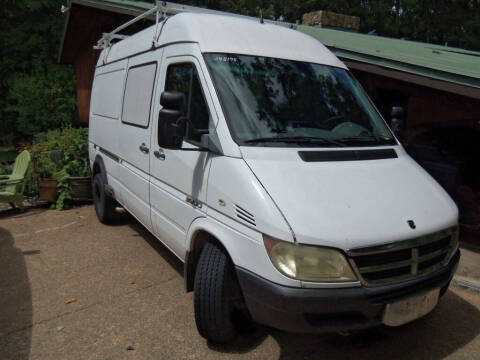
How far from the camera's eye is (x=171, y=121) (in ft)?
9.93

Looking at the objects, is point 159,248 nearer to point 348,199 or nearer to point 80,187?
point 80,187

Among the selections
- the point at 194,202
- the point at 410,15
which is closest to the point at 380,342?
the point at 194,202

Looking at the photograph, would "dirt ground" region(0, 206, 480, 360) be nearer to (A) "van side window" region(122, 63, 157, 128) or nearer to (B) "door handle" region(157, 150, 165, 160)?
(B) "door handle" region(157, 150, 165, 160)

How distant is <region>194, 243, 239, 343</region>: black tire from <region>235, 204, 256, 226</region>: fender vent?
1.28ft

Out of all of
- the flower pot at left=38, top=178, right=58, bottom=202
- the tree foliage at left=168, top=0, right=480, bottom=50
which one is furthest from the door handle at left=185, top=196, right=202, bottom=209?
the tree foliage at left=168, top=0, right=480, bottom=50

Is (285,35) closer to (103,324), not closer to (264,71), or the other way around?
(264,71)

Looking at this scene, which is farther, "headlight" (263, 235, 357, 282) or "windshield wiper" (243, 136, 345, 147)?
"windshield wiper" (243, 136, 345, 147)

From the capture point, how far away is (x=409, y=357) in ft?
10.6

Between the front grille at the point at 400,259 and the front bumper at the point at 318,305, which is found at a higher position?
the front grille at the point at 400,259

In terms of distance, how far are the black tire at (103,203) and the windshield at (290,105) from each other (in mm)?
3492

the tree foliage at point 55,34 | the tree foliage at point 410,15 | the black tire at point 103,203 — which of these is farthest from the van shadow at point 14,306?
the tree foliage at point 410,15

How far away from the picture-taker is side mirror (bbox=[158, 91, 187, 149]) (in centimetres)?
299

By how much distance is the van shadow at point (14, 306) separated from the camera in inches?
131

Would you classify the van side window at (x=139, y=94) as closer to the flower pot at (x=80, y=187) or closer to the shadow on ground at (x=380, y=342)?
the shadow on ground at (x=380, y=342)
